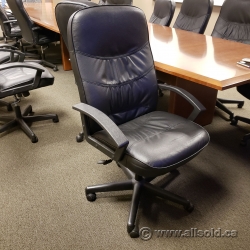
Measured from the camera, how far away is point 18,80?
2029 mm

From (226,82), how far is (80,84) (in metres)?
0.76

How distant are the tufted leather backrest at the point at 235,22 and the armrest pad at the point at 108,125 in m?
1.91

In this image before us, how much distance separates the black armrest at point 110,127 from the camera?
1107mm

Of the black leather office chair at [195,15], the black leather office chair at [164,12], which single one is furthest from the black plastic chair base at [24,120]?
the black leather office chair at [164,12]

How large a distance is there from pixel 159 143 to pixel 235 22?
189 centimetres

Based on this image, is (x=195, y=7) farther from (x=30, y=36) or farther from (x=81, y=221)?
(x=81, y=221)

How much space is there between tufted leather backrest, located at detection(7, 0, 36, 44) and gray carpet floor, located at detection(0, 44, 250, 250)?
1.71 meters

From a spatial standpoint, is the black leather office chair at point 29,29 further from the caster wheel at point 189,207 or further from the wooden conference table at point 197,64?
the caster wheel at point 189,207

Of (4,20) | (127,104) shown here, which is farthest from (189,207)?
(4,20)

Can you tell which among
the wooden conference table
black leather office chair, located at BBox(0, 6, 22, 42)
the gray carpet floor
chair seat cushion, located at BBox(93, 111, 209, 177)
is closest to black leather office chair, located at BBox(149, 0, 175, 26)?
the wooden conference table

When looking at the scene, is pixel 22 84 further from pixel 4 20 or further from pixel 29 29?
pixel 4 20

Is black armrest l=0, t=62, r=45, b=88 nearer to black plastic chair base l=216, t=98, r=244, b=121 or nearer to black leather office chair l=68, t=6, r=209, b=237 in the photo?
black leather office chair l=68, t=6, r=209, b=237

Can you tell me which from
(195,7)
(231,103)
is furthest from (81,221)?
(195,7)

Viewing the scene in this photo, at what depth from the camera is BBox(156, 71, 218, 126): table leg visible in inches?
83.0
